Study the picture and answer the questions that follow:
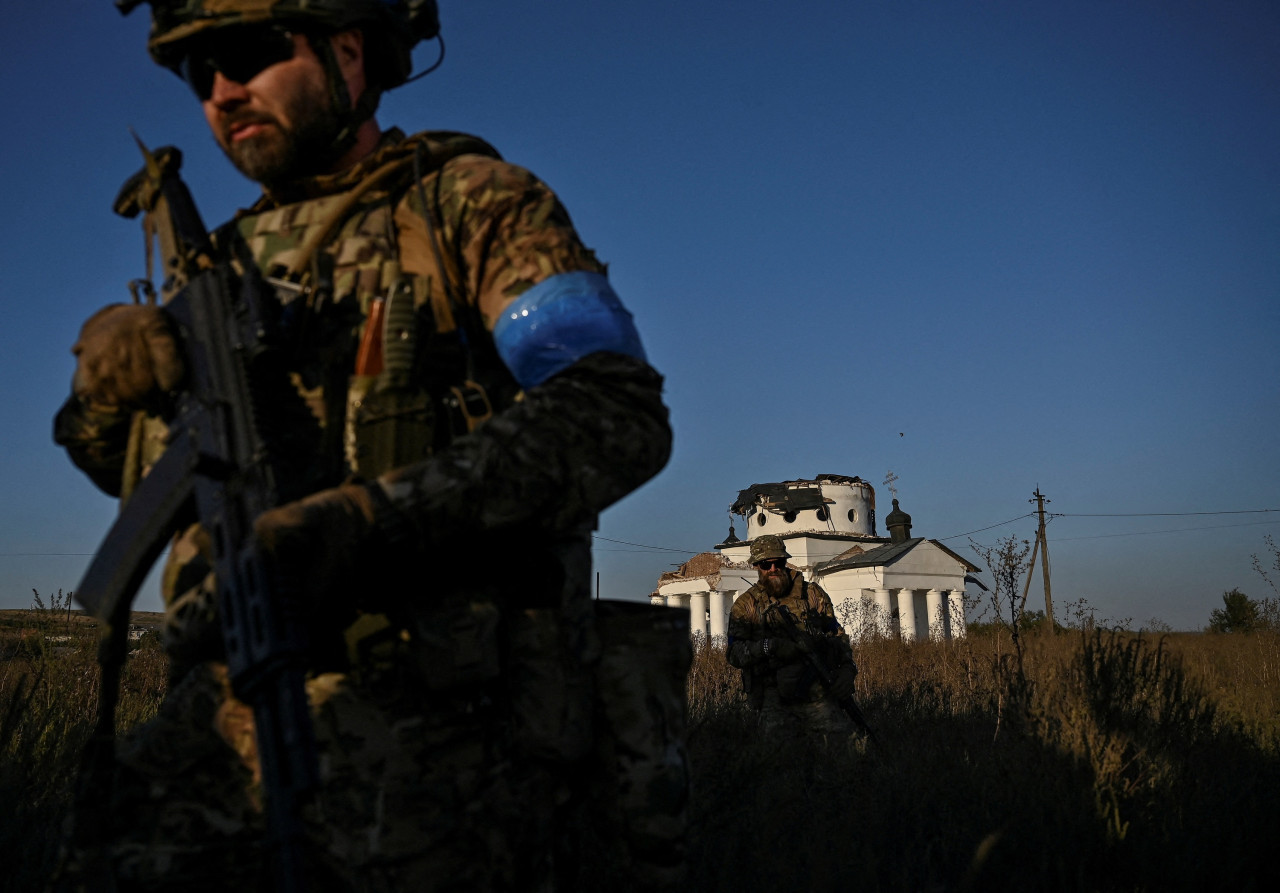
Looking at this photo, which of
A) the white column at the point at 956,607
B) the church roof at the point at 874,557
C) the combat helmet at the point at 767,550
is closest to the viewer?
the combat helmet at the point at 767,550

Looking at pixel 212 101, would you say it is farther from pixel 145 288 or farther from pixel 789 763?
pixel 789 763

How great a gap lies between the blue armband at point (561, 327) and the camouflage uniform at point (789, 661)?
285 inches

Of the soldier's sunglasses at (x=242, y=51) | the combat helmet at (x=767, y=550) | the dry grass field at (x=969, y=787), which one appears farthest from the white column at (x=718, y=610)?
the soldier's sunglasses at (x=242, y=51)

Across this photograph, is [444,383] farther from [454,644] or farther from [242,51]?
→ [242,51]

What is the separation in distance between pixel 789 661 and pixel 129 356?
823 centimetres

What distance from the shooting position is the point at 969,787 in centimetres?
507

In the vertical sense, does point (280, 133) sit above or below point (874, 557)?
below

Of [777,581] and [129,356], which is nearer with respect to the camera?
[129,356]

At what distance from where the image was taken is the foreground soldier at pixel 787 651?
342 inches

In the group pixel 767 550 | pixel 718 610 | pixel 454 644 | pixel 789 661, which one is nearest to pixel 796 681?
pixel 789 661

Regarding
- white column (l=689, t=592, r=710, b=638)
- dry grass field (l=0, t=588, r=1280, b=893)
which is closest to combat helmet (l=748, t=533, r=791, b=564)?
dry grass field (l=0, t=588, r=1280, b=893)

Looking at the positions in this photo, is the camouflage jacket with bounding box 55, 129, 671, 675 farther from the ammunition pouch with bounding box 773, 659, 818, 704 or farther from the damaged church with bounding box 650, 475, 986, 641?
the damaged church with bounding box 650, 475, 986, 641

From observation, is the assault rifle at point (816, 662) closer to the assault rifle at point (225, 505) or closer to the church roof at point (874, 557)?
the assault rifle at point (225, 505)

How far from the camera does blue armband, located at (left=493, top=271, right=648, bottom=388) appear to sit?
4.87 ft
